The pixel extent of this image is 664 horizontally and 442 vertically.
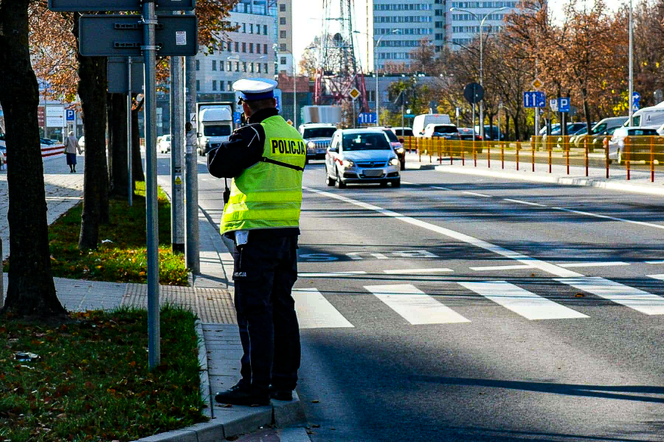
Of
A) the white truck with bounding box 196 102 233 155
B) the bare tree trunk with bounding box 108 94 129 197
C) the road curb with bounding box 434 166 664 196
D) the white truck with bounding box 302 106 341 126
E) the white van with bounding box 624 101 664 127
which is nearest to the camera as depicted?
the bare tree trunk with bounding box 108 94 129 197

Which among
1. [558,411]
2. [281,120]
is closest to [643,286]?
[558,411]

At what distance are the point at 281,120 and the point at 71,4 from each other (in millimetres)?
1788

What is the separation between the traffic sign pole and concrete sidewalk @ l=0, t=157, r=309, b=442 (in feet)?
1.56

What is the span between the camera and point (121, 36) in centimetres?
724

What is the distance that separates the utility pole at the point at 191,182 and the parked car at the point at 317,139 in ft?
143

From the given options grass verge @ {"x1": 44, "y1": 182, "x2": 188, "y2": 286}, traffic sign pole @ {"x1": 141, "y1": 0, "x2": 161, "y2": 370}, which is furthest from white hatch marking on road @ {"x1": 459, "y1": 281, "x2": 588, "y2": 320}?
traffic sign pole @ {"x1": 141, "y1": 0, "x2": 161, "y2": 370}

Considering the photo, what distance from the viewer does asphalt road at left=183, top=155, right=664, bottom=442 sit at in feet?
21.5

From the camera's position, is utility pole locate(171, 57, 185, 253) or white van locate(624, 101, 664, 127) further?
white van locate(624, 101, 664, 127)

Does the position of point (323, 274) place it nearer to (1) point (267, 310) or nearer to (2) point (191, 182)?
(2) point (191, 182)

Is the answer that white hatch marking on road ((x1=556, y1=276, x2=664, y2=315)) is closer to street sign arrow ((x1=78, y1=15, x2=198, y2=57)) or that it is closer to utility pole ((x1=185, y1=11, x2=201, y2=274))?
utility pole ((x1=185, y1=11, x2=201, y2=274))

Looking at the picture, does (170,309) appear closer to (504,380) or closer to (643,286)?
(504,380)

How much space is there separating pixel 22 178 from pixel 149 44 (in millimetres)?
2556

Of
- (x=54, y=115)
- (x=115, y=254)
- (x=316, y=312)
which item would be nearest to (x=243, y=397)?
(x=316, y=312)

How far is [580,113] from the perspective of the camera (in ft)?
330
